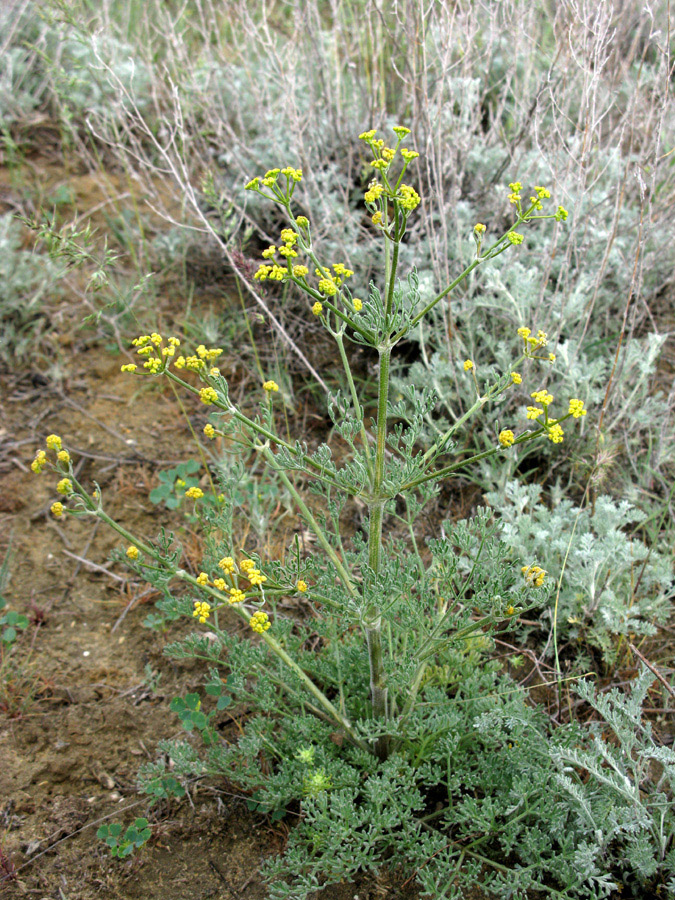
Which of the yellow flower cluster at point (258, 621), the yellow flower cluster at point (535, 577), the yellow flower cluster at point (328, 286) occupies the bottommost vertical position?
the yellow flower cluster at point (535, 577)

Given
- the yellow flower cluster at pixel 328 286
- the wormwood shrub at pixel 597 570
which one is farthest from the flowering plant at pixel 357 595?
the wormwood shrub at pixel 597 570

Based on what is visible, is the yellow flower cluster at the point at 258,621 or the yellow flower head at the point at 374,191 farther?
the yellow flower cluster at the point at 258,621

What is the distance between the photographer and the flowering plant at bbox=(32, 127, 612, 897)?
1.46 m

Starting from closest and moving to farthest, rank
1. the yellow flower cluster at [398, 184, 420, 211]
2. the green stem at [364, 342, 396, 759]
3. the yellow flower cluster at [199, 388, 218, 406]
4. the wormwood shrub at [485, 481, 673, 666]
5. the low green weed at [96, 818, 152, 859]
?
the yellow flower cluster at [398, 184, 420, 211]
the yellow flower cluster at [199, 388, 218, 406]
the green stem at [364, 342, 396, 759]
the low green weed at [96, 818, 152, 859]
the wormwood shrub at [485, 481, 673, 666]

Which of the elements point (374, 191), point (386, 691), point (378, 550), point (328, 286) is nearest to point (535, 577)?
point (378, 550)

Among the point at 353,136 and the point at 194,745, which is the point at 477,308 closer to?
the point at 353,136

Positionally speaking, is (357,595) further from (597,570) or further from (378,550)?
(597,570)

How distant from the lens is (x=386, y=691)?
1.87 m

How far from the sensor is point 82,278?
13.0ft

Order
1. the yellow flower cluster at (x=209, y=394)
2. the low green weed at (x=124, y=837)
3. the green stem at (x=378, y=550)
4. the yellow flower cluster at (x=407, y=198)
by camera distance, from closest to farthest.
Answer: the yellow flower cluster at (x=407, y=198)
the yellow flower cluster at (x=209, y=394)
the green stem at (x=378, y=550)
the low green weed at (x=124, y=837)

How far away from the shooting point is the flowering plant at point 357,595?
146cm

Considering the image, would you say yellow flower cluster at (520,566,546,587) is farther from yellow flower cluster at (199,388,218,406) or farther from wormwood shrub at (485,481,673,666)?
yellow flower cluster at (199,388,218,406)

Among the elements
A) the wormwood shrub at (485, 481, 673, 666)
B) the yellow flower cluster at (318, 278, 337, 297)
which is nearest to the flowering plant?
the yellow flower cluster at (318, 278, 337, 297)

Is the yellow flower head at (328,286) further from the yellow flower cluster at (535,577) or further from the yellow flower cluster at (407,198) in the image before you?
the yellow flower cluster at (535,577)
